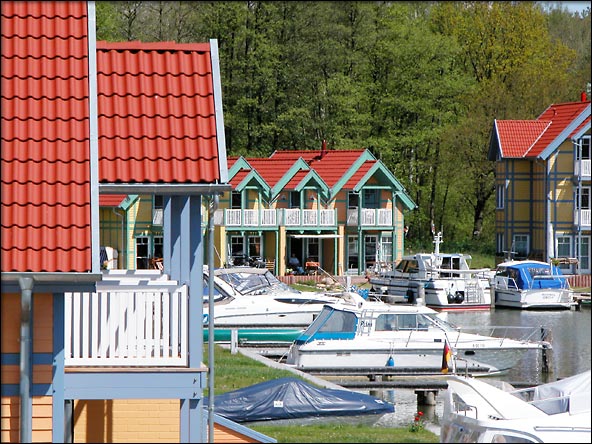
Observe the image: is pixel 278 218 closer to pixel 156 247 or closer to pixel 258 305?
pixel 156 247

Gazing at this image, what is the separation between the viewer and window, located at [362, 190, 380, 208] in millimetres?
56375

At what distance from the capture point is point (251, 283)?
34.4m

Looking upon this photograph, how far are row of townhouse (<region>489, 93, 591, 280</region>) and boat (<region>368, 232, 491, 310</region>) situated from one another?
279 inches

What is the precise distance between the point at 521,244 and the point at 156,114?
45713 mm

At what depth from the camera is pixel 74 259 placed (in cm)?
1021

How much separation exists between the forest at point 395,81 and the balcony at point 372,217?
25.6 ft

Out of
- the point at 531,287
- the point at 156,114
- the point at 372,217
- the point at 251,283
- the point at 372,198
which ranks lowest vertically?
the point at 531,287

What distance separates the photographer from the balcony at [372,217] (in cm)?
5544

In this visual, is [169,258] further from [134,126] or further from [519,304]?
[519,304]

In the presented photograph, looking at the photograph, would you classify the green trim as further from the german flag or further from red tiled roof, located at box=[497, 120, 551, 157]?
the german flag

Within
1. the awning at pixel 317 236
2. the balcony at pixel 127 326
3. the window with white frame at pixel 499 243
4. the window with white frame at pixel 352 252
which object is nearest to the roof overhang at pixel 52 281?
the balcony at pixel 127 326

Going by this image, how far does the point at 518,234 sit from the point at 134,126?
46.0m

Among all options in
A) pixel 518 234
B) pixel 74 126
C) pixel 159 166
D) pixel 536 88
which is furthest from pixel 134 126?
pixel 536 88

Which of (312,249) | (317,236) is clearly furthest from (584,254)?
(312,249)
